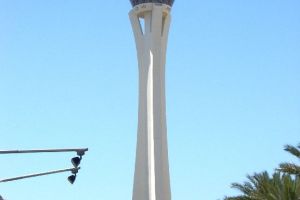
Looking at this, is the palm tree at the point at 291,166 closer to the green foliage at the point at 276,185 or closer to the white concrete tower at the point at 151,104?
the green foliage at the point at 276,185

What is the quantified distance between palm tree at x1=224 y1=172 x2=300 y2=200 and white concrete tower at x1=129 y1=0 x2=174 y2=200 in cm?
2002

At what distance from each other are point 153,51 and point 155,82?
276 cm

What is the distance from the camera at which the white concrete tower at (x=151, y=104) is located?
196 ft

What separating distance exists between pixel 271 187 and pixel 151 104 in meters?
25.5

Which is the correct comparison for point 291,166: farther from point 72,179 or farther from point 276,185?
point 72,179

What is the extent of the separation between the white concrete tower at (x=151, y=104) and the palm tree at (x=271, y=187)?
2002 cm

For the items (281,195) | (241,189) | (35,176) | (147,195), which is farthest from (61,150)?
(147,195)

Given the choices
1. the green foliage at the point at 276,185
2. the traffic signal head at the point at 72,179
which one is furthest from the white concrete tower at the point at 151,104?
the traffic signal head at the point at 72,179

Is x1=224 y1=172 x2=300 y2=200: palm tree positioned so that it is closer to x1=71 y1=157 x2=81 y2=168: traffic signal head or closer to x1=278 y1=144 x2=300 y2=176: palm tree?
x1=278 y1=144 x2=300 y2=176: palm tree

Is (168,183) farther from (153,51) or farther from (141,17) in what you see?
(141,17)

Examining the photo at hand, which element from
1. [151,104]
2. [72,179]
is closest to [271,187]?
[72,179]

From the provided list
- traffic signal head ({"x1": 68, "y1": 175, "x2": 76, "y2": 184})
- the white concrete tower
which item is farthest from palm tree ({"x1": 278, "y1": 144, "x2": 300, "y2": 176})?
the white concrete tower

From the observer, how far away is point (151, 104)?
61.4 m

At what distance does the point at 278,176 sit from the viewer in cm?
3709
